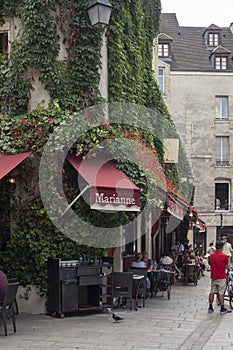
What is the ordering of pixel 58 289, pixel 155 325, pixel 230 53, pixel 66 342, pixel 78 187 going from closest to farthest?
pixel 66 342 < pixel 155 325 < pixel 58 289 < pixel 78 187 < pixel 230 53

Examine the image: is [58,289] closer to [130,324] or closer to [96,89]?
[130,324]

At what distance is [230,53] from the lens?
46.5 meters

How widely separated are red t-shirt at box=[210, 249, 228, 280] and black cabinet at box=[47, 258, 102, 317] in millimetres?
2568

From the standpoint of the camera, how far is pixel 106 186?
12086 millimetres

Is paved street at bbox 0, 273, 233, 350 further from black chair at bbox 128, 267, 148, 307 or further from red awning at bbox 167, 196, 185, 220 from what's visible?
red awning at bbox 167, 196, 185, 220

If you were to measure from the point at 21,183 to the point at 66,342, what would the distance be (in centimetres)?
464

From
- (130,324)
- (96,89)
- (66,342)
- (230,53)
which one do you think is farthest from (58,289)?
(230,53)

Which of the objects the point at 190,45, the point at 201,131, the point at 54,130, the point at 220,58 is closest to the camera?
the point at 54,130

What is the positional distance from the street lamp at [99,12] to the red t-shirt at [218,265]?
19.0 ft

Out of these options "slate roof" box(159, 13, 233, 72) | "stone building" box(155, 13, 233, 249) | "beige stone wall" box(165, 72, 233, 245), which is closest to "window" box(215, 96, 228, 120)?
"stone building" box(155, 13, 233, 249)

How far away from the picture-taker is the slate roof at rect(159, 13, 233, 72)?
45594mm

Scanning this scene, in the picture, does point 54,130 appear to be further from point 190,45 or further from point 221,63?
point 190,45

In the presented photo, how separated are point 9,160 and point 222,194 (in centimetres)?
3351

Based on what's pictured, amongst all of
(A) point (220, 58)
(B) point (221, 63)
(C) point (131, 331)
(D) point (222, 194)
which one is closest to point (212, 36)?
(A) point (220, 58)
